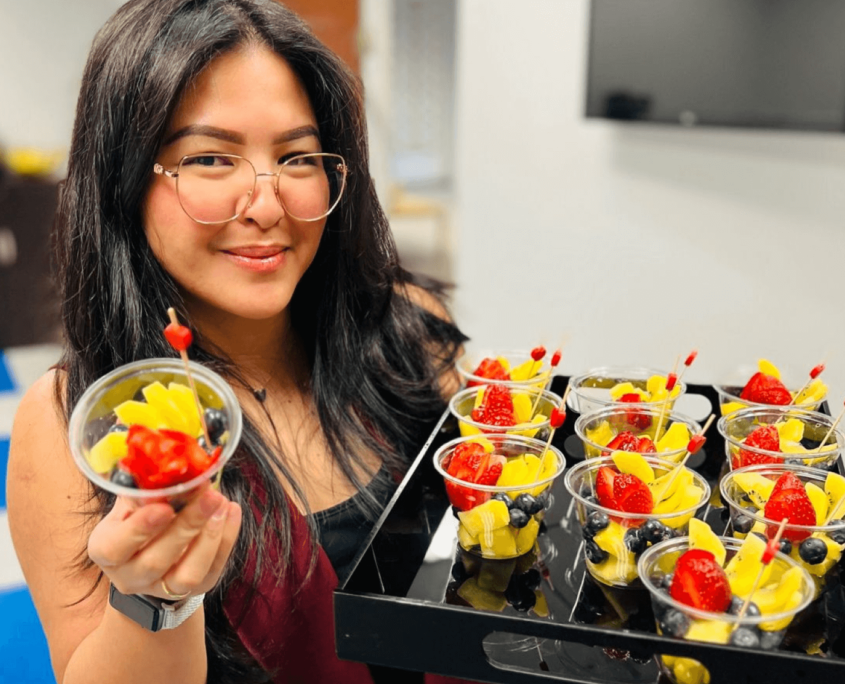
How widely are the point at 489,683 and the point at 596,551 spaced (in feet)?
0.81

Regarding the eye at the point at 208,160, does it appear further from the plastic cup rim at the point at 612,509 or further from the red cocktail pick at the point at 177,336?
the plastic cup rim at the point at 612,509

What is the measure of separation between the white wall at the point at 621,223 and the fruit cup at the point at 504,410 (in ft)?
5.15

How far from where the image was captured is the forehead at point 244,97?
47.6 inches

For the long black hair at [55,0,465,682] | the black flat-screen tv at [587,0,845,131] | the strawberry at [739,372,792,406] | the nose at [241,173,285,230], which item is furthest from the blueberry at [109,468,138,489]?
the black flat-screen tv at [587,0,845,131]

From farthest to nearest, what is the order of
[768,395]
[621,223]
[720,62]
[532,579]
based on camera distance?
[621,223]
[720,62]
[768,395]
[532,579]

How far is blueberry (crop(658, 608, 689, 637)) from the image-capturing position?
2.97 ft

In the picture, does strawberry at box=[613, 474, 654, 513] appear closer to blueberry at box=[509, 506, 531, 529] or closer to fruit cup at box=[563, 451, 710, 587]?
fruit cup at box=[563, 451, 710, 587]

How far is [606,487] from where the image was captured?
1.15 m

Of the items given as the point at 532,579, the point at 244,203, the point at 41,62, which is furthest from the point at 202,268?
the point at 41,62

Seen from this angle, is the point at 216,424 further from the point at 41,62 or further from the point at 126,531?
the point at 41,62

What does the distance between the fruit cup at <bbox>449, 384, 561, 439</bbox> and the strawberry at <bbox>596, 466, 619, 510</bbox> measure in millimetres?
171

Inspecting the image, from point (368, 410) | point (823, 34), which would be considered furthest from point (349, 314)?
point (823, 34)

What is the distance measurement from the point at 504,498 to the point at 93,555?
1.80 ft

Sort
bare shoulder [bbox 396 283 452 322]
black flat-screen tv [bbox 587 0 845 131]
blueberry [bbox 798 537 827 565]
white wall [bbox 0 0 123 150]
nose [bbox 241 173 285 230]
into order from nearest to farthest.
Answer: blueberry [bbox 798 537 827 565] < nose [bbox 241 173 285 230] < bare shoulder [bbox 396 283 452 322] < black flat-screen tv [bbox 587 0 845 131] < white wall [bbox 0 0 123 150]
